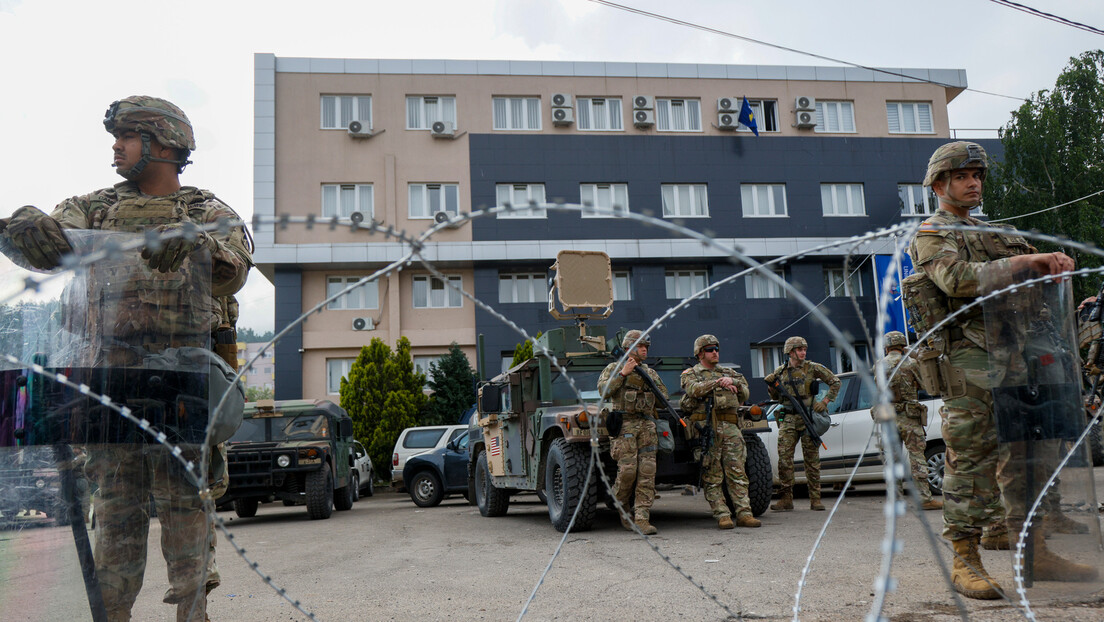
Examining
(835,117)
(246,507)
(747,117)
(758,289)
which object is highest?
(835,117)

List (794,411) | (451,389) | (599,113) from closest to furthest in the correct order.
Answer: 1. (794,411)
2. (451,389)
3. (599,113)

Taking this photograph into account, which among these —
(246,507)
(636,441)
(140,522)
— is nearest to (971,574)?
(140,522)

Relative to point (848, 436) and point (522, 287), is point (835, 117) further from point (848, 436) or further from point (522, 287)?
point (848, 436)

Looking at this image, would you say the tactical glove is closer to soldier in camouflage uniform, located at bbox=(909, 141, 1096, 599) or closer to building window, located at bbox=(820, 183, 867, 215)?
soldier in camouflage uniform, located at bbox=(909, 141, 1096, 599)

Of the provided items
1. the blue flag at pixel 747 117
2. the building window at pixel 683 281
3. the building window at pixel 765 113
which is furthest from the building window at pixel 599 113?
the building window at pixel 683 281

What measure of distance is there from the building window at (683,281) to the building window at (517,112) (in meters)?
5.82

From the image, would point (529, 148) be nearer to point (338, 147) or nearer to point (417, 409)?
point (338, 147)

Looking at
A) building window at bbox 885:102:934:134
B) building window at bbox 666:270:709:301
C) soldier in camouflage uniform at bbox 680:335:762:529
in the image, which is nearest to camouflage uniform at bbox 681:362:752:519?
soldier in camouflage uniform at bbox 680:335:762:529

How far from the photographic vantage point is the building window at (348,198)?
23.1 metres

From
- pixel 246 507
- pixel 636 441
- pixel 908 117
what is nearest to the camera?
pixel 636 441

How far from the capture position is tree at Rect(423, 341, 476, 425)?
2064 centimetres

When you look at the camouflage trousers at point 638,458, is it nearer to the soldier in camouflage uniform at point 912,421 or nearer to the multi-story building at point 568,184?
the soldier in camouflage uniform at point 912,421

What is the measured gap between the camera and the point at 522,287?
2372cm

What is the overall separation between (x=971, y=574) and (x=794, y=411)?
16.7 ft
